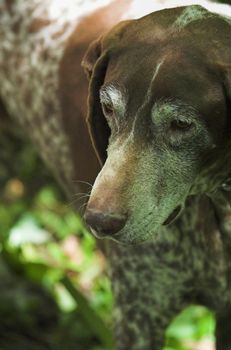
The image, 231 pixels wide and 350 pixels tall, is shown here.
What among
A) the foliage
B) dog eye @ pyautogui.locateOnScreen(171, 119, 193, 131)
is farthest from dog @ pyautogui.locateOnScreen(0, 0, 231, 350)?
the foliage

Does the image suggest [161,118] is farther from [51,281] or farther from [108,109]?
[51,281]

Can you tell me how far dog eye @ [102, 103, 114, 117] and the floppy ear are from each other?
0.10 m

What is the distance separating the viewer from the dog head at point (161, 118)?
263cm

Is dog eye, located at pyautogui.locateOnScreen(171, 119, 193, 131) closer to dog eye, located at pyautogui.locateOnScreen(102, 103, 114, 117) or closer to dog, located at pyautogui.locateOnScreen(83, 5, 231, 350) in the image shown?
dog, located at pyautogui.locateOnScreen(83, 5, 231, 350)

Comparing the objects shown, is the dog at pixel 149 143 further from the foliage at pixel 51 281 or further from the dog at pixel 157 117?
the foliage at pixel 51 281

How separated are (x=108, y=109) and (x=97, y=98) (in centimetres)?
13

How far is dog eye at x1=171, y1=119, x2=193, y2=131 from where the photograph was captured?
265cm

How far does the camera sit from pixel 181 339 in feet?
Result: 14.6

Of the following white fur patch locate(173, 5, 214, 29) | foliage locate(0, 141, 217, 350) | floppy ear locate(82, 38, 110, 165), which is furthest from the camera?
foliage locate(0, 141, 217, 350)

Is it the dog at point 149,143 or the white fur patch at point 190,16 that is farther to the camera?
the white fur patch at point 190,16

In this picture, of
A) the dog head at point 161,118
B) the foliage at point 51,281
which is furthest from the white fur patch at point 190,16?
the foliage at point 51,281

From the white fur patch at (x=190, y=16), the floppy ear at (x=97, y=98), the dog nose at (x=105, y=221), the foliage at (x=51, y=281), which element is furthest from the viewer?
the foliage at (x=51, y=281)

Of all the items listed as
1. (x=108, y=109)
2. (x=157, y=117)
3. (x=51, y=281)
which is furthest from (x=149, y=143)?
(x=51, y=281)

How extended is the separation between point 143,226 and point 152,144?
8.9 inches
